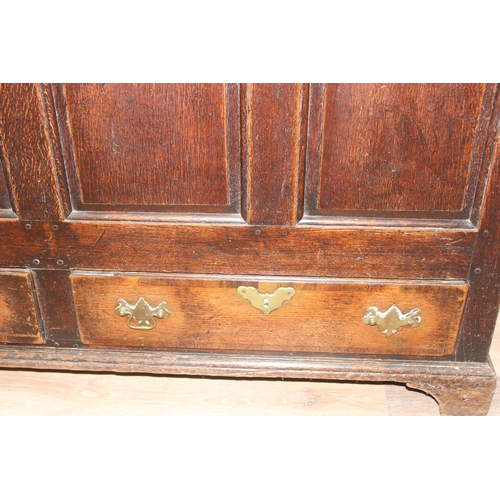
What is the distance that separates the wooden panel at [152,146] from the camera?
1.00 m

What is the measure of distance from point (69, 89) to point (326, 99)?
0.51m

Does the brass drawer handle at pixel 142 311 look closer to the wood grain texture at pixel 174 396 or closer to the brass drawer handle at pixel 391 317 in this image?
the wood grain texture at pixel 174 396

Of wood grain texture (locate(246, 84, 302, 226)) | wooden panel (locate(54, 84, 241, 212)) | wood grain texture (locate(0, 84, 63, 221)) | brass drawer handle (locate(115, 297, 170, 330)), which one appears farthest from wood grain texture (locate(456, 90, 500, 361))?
wood grain texture (locate(0, 84, 63, 221))

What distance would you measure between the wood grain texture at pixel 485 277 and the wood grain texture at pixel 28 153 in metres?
0.91

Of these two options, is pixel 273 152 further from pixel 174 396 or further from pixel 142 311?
pixel 174 396

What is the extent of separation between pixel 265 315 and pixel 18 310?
2.02 feet

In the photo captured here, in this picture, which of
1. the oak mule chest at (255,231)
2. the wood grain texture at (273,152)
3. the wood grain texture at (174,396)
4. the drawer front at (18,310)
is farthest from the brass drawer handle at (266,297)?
the drawer front at (18,310)

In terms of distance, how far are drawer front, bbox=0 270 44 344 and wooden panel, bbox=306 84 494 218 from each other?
709mm

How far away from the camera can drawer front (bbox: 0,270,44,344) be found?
1206mm

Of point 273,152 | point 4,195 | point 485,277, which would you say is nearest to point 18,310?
point 4,195

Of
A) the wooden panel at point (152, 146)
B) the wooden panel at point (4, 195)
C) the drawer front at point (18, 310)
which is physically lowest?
the drawer front at point (18, 310)

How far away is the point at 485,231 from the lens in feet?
3.56

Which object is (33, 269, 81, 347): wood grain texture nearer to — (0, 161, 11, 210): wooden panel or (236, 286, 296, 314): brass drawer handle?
(0, 161, 11, 210): wooden panel

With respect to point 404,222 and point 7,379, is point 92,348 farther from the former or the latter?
point 404,222
